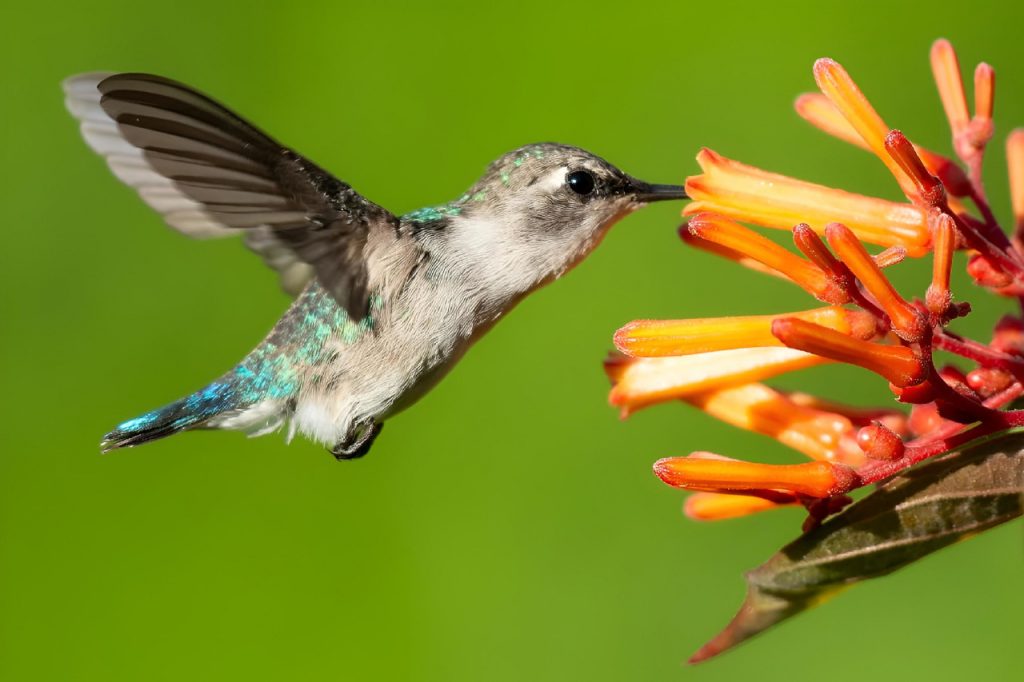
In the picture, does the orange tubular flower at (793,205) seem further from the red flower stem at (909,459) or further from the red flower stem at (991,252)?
the red flower stem at (909,459)

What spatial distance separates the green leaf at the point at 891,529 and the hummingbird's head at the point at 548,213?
40.8 inches

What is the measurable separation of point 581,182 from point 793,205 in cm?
71

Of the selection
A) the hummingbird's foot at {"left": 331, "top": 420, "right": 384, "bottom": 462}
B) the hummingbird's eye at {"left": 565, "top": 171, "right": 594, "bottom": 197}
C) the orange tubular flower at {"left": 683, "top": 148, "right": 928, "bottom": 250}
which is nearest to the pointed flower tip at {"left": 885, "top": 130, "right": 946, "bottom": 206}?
the orange tubular flower at {"left": 683, "top": 148, "right": 928, "bottom": 250}

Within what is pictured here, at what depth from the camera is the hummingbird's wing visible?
2566 millimetres

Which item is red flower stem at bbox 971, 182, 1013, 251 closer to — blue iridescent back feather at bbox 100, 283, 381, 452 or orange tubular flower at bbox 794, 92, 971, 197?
orange tubular flower at bbox 794, 92, 971, 197

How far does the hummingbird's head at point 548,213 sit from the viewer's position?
3.13 metres

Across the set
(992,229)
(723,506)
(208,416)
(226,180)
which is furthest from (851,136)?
(208,416)

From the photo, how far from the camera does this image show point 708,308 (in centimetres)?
525

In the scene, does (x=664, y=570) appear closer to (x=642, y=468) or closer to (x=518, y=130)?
(x=642, y=468)

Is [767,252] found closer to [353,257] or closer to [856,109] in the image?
[856,109]

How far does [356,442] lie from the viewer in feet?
10.6

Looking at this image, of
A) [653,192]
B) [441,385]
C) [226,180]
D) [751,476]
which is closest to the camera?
[751,476]

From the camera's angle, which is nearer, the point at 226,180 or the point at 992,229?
the point at 992,229

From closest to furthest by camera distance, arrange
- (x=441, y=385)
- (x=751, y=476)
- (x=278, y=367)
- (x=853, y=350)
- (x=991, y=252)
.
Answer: (x=853, y=350)
(x=751, y=476)
(x=991, y=252)
(x=278, y=367)
(x=441, y=385)
